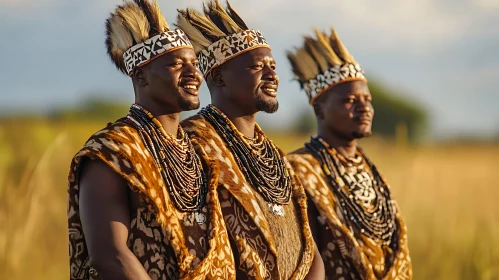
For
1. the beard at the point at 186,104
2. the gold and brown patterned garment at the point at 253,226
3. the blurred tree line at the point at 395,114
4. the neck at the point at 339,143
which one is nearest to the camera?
the beard at the point at 186,104

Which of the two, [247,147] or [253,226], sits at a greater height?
[247,147]

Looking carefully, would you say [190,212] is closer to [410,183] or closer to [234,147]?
[234,147]

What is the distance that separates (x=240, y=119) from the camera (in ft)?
22.0

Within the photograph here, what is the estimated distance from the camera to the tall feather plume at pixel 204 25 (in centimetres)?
673

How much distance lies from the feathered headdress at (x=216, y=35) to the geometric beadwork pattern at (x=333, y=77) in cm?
140

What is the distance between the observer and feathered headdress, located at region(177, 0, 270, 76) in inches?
264

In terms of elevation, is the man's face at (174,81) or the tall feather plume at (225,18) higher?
the tall feather plume at (225,18)

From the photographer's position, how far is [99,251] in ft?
17.7

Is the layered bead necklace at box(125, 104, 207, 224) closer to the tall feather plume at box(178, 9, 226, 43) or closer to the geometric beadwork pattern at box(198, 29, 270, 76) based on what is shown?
the geometric beadwork pattern at box(198, 29, 270, 76)

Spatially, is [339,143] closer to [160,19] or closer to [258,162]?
[258,162]

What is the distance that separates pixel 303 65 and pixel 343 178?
3.35ft

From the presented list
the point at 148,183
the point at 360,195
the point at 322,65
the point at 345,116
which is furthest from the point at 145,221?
the point at 322,65

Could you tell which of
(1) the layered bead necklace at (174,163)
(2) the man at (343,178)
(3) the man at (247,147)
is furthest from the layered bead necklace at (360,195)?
(1) the layered bead necklace at (174,163)

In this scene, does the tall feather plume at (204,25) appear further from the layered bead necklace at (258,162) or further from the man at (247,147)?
the layered bead necklace at (258,162)
